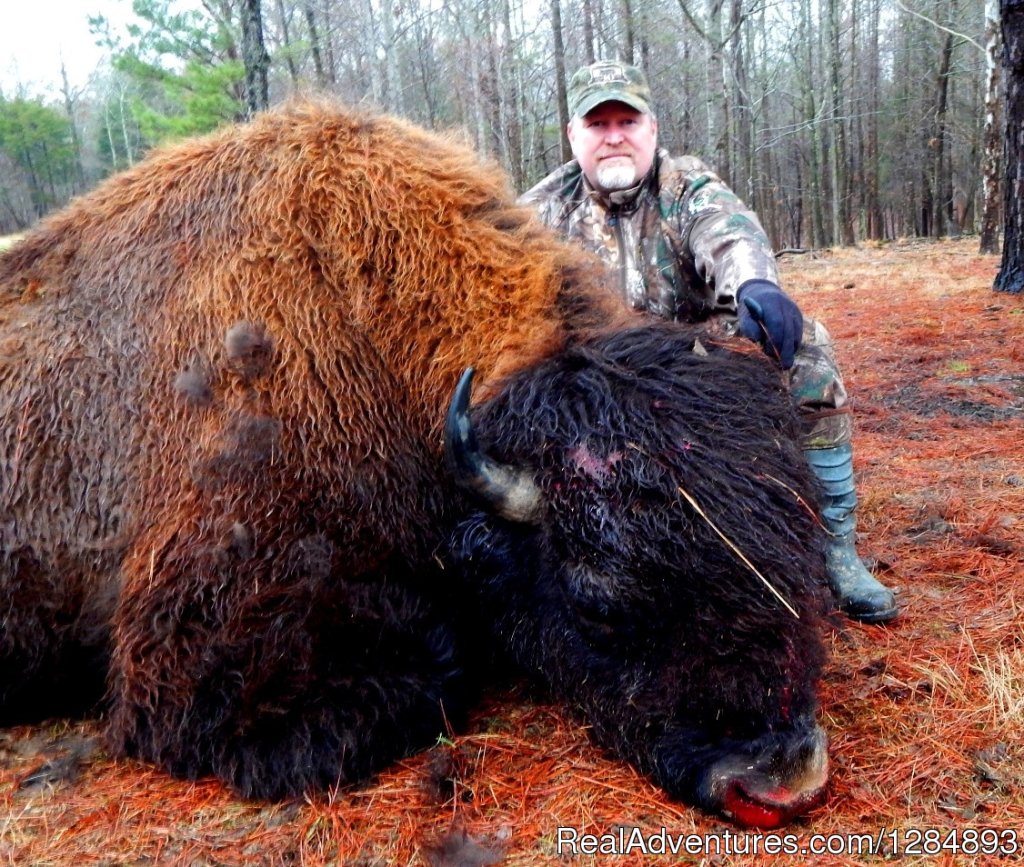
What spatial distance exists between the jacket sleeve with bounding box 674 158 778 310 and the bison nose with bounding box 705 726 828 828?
2.00 metres

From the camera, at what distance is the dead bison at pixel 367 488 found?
2402 millimetres

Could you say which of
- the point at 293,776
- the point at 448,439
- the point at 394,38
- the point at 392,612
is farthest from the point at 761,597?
the point at 394,38

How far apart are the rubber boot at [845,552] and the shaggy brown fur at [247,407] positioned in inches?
56.1

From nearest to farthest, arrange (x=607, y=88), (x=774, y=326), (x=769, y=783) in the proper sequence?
(x=769, y=783)
(x=774, y=326)
(x=607, y=88)

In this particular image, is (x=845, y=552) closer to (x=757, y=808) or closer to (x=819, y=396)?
(x=819, y=396)

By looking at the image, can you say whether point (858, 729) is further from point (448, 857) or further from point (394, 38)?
point (394, 38)

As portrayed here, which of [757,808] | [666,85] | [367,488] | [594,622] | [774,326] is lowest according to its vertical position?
[757,808]

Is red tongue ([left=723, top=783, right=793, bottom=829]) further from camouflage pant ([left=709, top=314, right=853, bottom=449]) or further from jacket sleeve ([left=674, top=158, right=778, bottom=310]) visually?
jacket sleeve ([left=674, top=158, right=778, bottom=310])

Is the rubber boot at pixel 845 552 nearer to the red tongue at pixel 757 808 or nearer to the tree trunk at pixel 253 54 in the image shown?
the red tongue at pixel 757 808

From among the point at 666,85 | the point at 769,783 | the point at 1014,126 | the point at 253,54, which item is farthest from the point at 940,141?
the point at 769,783

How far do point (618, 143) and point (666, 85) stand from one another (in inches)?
1139

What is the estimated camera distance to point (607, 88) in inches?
176

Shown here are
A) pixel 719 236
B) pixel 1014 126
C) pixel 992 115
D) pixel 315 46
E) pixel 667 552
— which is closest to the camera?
pixel 667 552

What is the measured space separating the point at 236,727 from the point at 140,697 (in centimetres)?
40
